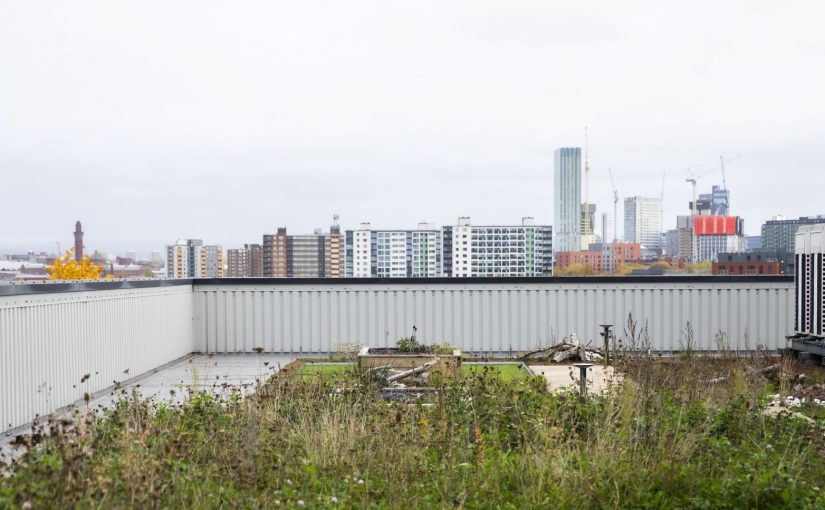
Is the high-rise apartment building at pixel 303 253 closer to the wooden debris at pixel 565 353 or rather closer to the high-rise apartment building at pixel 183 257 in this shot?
the high-rise apartment building at pixel 183 257

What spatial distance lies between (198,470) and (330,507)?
92 cm

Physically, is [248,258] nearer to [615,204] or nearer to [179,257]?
[179,257]

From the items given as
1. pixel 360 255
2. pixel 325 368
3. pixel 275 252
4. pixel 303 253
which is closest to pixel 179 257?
pixel 275 252

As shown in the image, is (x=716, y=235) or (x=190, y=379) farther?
(x=716, y=235)

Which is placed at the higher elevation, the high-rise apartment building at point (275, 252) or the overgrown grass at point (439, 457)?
the high-rise apartment building at point (275, 252)

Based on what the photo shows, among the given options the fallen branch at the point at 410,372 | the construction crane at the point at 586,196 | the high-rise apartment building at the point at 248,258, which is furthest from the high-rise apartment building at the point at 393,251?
the construction crane at the point at 586,196

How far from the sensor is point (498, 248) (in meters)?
40.0

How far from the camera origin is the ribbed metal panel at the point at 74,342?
7.04 m

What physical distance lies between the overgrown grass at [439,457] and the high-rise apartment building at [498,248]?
31.1m

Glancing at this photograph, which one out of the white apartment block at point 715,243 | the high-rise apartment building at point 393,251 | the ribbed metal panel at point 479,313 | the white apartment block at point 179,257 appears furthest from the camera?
the white apartment block at point 715,243

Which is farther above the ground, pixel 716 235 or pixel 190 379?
pixel 716 235

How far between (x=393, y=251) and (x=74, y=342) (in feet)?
97.8

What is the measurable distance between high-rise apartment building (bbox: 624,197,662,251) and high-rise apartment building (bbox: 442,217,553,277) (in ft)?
126

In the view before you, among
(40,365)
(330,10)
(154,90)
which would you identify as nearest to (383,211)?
(154,90)
